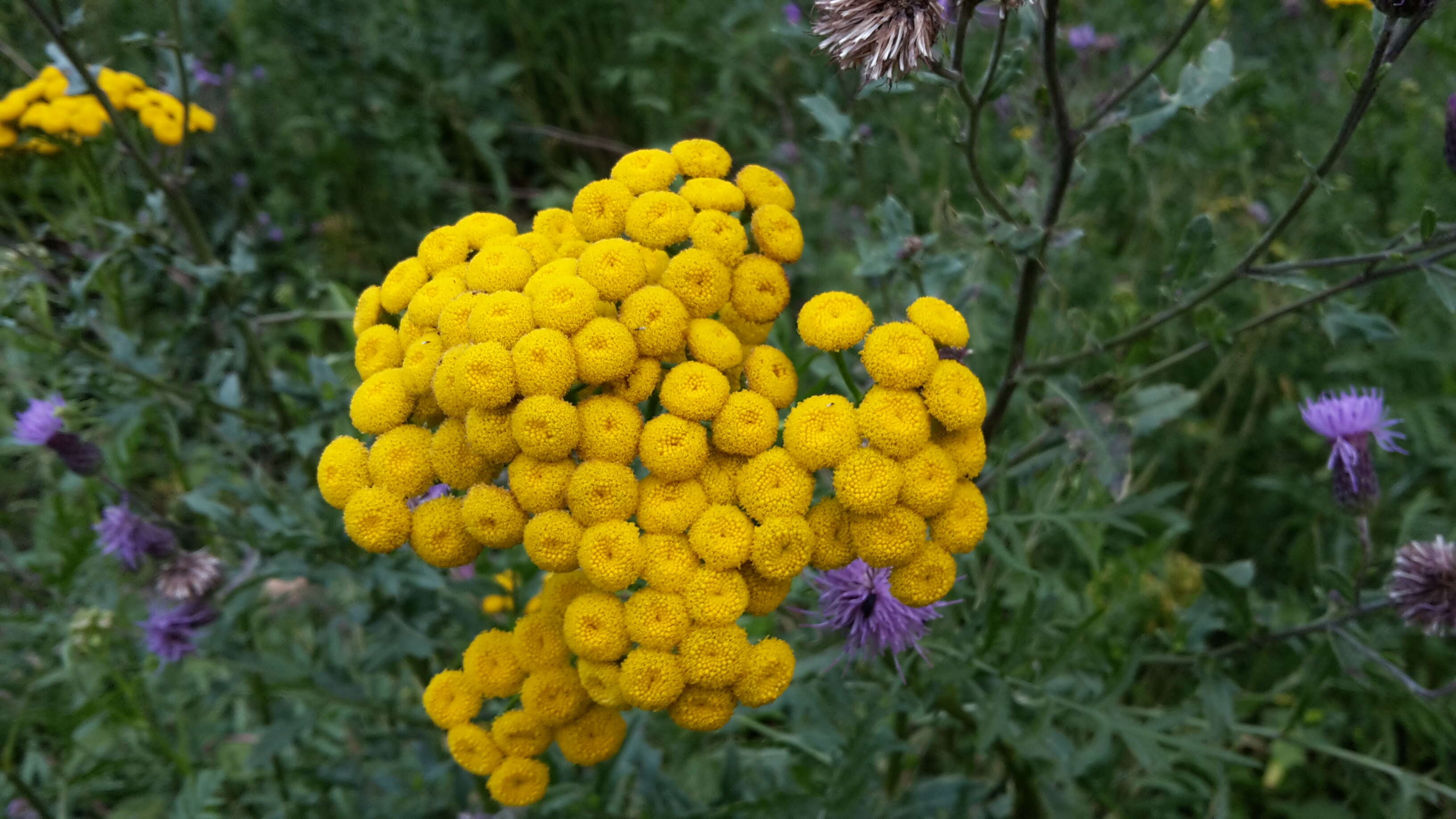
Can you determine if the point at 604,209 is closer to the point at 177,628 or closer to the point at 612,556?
the point at 612,556

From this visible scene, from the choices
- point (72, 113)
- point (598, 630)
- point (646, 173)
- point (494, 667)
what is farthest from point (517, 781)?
point (72, 113)

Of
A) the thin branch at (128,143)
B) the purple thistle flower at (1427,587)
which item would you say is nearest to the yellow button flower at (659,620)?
the purple thistle flower at (1427,587)

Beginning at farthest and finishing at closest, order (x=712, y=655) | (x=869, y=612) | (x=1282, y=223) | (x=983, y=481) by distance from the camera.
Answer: (x=983, y=481) < (x=869, y=612) < (x=1282, y=223) < (x=712, y=655)

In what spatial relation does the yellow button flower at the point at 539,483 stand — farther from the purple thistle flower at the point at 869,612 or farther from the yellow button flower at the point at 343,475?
Result: the purple thistle flower at the point at 869,612

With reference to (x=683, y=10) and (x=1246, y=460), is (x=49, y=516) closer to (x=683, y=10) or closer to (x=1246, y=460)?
(x=683, y=10)

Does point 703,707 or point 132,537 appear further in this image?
point 132,537

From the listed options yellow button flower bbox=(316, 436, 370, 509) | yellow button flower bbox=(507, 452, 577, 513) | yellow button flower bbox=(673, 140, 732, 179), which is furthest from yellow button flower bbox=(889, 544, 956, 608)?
yellow button flower bbox=(316, 436, 370, 509)
